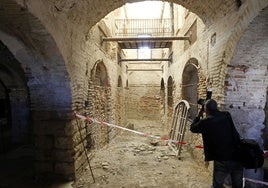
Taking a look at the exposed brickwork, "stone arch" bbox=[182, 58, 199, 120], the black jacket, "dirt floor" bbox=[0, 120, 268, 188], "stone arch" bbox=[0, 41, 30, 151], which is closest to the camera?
the black jacket

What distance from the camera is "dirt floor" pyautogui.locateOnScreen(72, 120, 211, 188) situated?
429 centimetres

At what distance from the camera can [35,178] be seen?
4.31 m

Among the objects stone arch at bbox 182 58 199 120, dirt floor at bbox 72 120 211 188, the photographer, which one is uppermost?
stone arch at bbox 182 58 199 120

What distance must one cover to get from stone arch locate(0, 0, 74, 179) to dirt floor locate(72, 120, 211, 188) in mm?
740

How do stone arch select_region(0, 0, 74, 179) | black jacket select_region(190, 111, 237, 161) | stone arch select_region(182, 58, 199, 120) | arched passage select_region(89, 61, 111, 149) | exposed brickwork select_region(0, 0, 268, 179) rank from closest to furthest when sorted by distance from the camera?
1. black jacket select_region(190, 111, 237, 161)
2. exposed brickwork select_region(0, 0, 268, 179)
3. stone arch select_region(0, 0, 74, 179)
4. arched passage select_region(89, 61, 111, 149)
5. stone arch select_region(182, 58, 199, 120)

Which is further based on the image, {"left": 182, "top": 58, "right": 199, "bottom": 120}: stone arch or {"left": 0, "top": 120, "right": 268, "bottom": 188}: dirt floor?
{"left": 182, "top": 58, "right": 199, "bottom": 120}: stone arch

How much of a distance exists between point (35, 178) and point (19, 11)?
3.10 meters

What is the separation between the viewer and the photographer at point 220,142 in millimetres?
2807

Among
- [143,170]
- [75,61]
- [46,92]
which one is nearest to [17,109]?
[46,92]

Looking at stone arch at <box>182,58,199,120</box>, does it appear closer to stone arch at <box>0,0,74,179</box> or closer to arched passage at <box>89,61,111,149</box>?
arched passage at <box>89,61,111,149</box>

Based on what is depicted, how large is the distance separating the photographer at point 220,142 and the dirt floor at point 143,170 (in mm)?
1380

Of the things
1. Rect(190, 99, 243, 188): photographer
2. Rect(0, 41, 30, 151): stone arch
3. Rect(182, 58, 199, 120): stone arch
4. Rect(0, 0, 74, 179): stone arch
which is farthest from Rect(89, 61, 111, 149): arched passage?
Rect(190, 99, 243, 188): photographer

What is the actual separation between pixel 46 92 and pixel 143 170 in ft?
8.56

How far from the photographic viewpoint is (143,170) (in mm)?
4980
